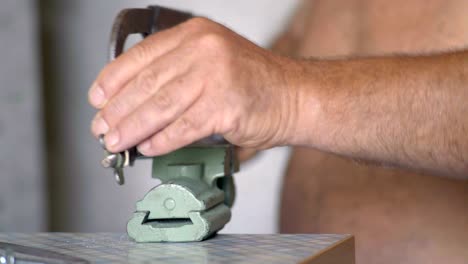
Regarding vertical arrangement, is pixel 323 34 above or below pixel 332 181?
above

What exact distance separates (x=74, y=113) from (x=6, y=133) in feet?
0.62

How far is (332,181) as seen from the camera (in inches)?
55.8

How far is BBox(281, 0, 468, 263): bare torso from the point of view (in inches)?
50.1

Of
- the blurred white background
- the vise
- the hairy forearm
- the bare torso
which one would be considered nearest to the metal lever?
the vise

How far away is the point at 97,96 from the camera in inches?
34.3

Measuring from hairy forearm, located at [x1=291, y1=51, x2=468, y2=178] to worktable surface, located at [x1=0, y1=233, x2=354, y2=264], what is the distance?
15 centimetres

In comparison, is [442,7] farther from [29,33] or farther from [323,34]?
[29,33]

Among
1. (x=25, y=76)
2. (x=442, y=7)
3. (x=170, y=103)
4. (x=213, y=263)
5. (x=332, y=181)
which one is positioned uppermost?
(x=25, y=76)

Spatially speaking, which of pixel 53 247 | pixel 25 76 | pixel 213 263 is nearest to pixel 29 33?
pixel 25 76

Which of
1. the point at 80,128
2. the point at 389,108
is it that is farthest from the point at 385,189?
the point at 80,128

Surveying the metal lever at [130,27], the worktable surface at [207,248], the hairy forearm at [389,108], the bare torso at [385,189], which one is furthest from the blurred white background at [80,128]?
the worktable surface at [207,248]

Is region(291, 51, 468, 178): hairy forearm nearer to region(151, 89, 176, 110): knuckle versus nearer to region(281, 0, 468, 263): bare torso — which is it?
region(151, 89, 176, 110): knuckle

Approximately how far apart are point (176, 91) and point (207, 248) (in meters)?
0.15

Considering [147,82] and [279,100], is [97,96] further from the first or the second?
[279,100]
